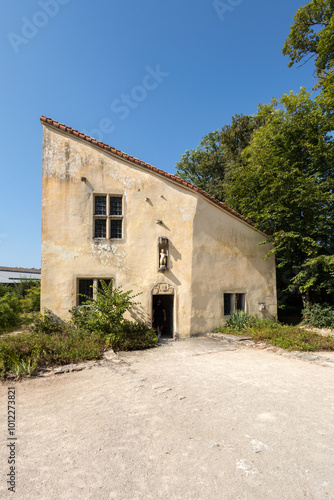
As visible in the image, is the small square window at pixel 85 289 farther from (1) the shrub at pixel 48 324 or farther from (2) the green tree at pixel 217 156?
(2) the green tree at pixel 217 156

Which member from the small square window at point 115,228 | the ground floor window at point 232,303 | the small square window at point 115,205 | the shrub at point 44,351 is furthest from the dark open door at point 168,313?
the small square window at point 115,205

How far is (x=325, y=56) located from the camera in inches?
489

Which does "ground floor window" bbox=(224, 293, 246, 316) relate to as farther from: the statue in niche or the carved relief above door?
the statue in niche

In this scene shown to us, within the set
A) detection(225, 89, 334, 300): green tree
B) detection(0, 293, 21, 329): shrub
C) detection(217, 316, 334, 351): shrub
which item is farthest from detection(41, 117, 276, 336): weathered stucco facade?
detection(0, 293, 21, 329): shrub

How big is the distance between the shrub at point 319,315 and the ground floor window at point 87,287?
9.63 m

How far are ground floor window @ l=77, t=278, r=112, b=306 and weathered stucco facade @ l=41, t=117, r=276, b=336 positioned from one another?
10 centimetres

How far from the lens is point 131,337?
9.56 metres

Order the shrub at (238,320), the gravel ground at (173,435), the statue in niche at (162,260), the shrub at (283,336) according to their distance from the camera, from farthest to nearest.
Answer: the shrub at (238,320) < the statue in niche at (162,260) < the shrub at (283,336) < the gravel ground at (173,435)

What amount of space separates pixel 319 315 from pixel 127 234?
32.1 feet

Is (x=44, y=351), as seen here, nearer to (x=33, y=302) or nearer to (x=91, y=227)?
(x=91, y=227)

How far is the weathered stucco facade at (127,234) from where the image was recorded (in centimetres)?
1070

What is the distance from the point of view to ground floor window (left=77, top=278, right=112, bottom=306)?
10.7 metres

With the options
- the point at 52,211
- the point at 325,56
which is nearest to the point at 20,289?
the point at 52,211

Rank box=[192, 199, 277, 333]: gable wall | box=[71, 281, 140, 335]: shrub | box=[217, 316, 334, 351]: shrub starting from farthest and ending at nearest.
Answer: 1. box=[192, 199, 277, 333]: gable wall
2. box=[71, 281, 140, 335]: shrub
3. box=[217, 316, 334, 351]: shrub
